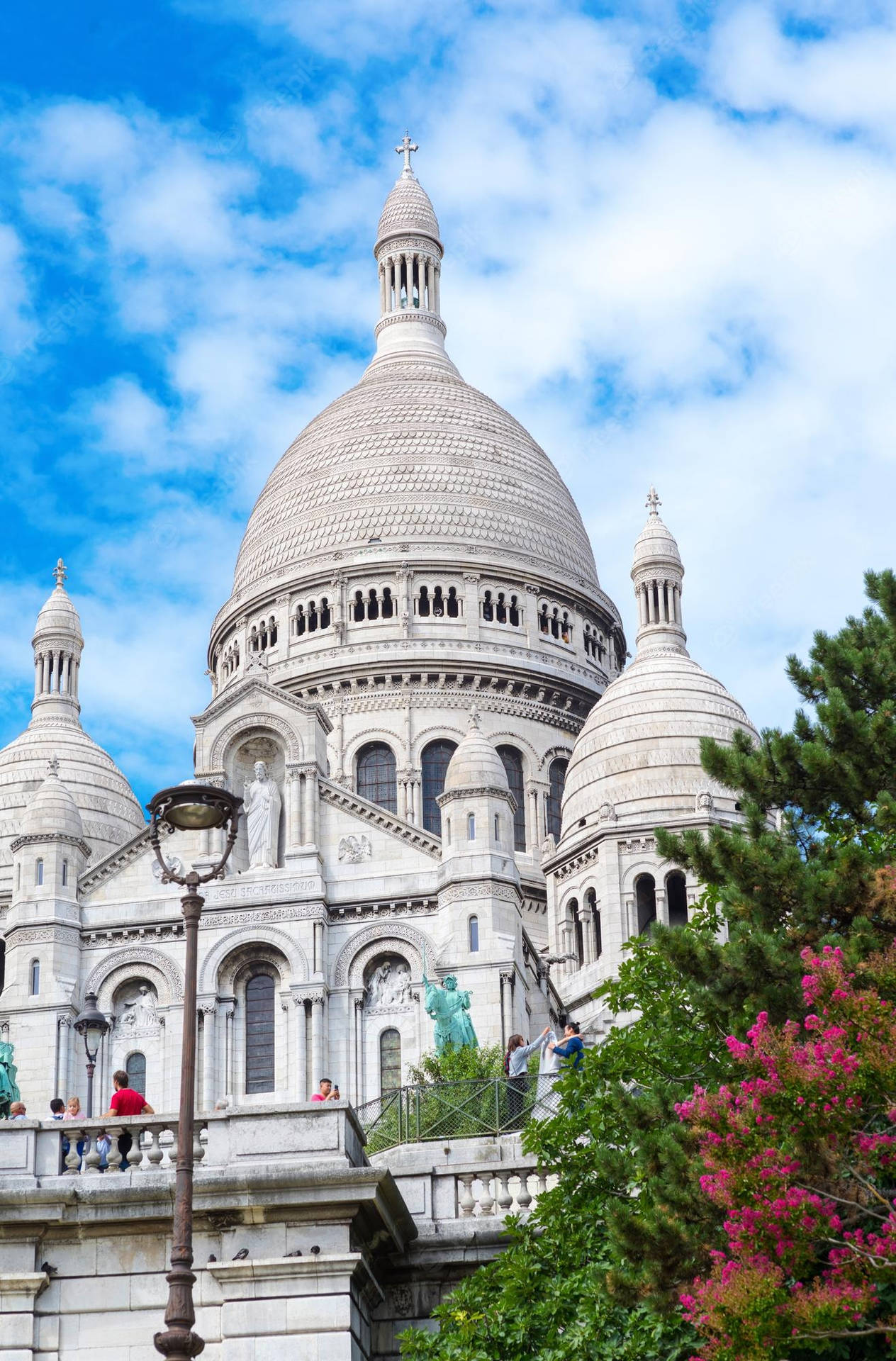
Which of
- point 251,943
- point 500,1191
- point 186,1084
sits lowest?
point 500,1191

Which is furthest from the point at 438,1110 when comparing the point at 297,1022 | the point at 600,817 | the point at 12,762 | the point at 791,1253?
the point at 12,762

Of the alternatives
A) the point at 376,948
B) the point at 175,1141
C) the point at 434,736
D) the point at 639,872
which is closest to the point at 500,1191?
the point at 175,1141

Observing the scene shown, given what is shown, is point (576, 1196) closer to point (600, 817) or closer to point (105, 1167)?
point (105, 1167)

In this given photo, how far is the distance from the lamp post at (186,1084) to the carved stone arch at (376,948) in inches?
1302

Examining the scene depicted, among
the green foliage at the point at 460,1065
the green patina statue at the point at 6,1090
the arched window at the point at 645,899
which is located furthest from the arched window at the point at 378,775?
the green patina statue at the point at 6,1090

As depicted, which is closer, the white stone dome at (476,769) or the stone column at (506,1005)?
the stone column at (506,1005)

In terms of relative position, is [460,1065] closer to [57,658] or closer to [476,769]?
[476,769]

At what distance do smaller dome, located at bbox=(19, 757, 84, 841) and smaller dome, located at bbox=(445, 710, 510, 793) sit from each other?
30.2 feet

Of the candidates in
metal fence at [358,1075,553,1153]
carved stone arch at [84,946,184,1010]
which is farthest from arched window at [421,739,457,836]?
metal fence at [358,1075,553,1153]

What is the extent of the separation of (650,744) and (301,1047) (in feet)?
45.2

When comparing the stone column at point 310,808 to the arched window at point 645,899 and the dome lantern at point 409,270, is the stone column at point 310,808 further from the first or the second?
the dome lantern at point 409,270

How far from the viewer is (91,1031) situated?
160ft

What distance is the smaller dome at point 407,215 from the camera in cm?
9406

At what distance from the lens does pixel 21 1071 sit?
180 feet
